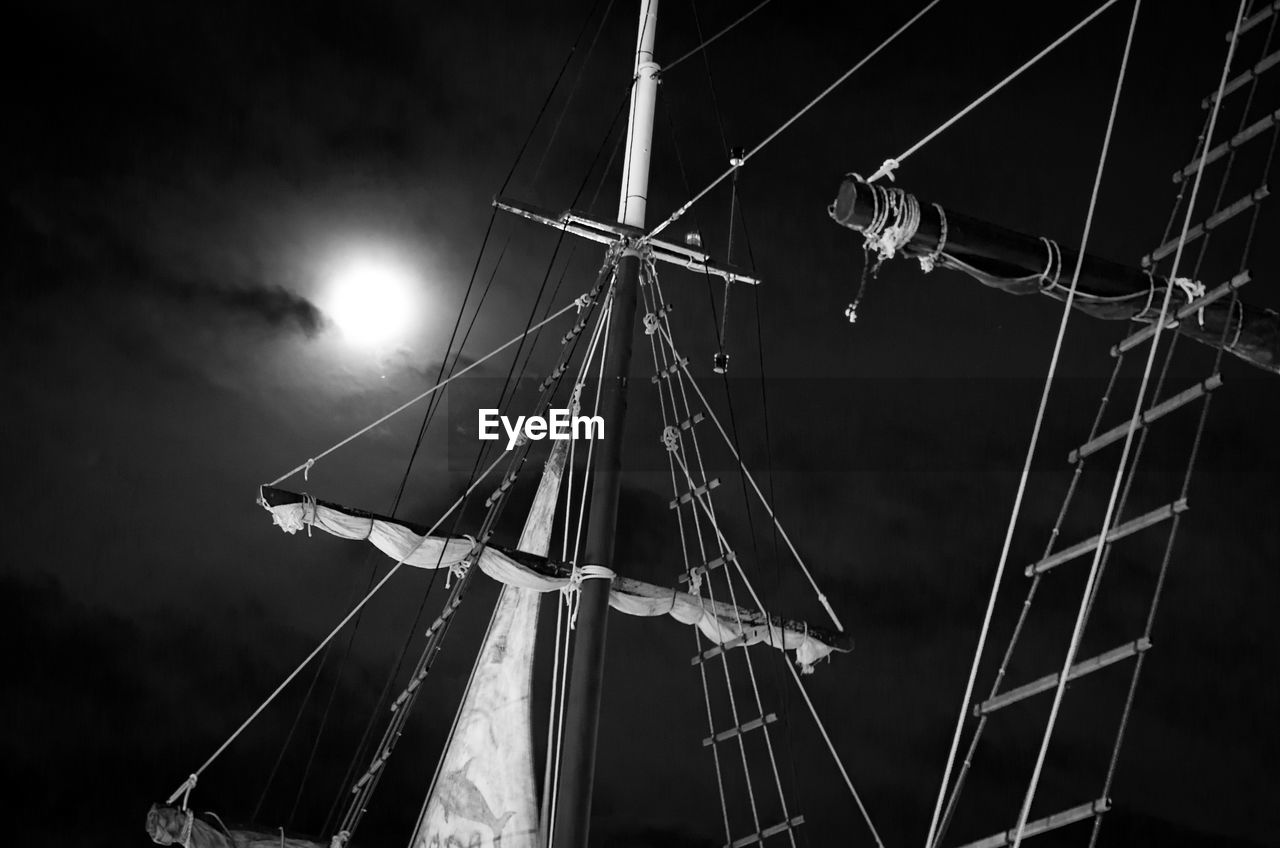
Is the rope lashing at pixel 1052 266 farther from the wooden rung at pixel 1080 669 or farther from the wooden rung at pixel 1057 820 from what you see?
the wooden rung at pixel 1057 820

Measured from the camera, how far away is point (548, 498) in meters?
14.6

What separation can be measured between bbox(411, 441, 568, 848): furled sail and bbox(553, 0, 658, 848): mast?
155 cm

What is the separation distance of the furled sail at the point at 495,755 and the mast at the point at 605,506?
5.08 ft

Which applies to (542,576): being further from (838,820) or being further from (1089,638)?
(838,820)

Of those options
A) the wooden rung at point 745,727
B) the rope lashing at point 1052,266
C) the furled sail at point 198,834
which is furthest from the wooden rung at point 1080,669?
the furled sail at point 198,834

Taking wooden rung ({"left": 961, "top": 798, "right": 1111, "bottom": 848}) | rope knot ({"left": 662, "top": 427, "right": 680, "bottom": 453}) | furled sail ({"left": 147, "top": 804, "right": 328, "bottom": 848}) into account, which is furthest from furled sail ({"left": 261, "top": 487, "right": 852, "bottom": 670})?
wooden rung ({"left": 961, "top": 798, "right": 1111, "bottom": 848})

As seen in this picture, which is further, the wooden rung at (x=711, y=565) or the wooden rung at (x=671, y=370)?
the wooden rung at (x=671, y=370)

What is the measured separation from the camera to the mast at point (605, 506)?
401 inches

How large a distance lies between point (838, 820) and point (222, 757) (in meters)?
17.2

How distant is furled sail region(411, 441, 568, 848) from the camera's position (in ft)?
38.5

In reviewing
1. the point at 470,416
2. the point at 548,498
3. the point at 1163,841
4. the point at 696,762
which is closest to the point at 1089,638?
the point at 696,762

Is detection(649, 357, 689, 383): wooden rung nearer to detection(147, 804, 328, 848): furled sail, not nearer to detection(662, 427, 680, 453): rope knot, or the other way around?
detection(662, 427, 680, 453): rope knot

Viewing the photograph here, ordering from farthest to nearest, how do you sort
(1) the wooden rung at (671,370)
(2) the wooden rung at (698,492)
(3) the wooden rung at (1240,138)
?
(1) the wooden rung at (671,370) → (2) the wooden rung at (698,492) → (3) the wooden rung at (1240,138)

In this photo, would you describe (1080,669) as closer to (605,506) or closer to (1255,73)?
(1255,73)
